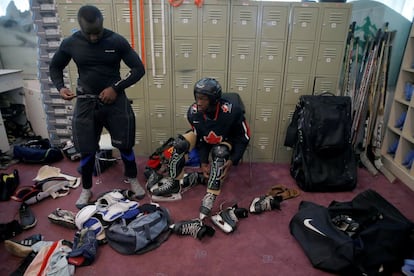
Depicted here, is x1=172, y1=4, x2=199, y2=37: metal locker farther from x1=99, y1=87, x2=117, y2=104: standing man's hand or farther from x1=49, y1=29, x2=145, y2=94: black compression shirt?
x1=99, y1=87, x2=117, y2=104: standing man's hand

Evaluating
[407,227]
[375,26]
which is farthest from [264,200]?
[375,26]

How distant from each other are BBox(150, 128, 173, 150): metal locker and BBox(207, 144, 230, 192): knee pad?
0.97 metres

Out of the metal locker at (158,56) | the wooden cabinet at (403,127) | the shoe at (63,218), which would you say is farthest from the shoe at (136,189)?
the wooden cabinet at (403,127)

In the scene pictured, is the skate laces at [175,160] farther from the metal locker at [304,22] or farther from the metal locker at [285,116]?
the metal locker at [304,22]

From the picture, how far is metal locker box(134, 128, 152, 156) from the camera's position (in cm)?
309

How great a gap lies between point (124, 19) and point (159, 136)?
1215 millimetres

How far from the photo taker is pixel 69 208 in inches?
89.4

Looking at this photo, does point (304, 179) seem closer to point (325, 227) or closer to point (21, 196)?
point (325, 227)

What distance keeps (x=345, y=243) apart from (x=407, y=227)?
1.28 feet

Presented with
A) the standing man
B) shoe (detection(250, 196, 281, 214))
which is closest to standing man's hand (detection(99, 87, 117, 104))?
the standing man

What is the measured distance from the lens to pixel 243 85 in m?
2.87

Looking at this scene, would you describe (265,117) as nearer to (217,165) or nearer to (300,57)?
(300,57)

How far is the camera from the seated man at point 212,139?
213 cm

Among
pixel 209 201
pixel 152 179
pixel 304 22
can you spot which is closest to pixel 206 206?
pixel 209 201
